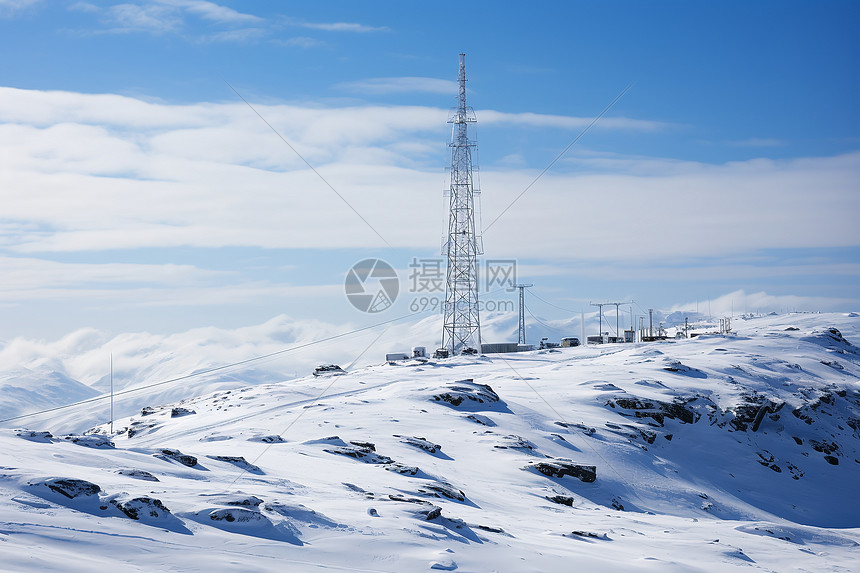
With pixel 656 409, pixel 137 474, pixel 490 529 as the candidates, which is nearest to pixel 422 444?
pixel 490 529

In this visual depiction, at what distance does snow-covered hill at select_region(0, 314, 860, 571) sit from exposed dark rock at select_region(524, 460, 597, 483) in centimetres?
9

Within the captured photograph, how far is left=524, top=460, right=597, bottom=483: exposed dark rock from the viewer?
3178cm

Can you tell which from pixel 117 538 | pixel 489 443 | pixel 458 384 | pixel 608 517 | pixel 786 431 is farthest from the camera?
pixel 786 431

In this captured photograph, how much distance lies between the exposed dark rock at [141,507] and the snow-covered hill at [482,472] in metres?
0.03

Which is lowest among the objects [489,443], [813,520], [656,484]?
[813,520]

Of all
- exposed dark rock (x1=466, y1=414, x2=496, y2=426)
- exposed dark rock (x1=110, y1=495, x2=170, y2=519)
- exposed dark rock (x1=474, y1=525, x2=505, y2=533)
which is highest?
exposed dark rock (x1=110, y1=495, x2=170, y2=519)

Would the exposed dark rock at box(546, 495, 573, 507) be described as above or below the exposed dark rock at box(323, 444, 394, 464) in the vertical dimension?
below

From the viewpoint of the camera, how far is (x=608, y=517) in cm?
2566

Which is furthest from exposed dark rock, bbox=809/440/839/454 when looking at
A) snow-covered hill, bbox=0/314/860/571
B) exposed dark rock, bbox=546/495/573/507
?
exposed dark rock, bbox=546/495/573/507

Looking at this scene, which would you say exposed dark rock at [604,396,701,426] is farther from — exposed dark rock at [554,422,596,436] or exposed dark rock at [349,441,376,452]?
exposed dark rock at [349,441,376,452]

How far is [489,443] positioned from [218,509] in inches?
891

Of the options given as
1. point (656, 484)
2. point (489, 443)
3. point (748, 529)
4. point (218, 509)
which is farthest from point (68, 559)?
point (656, 484)

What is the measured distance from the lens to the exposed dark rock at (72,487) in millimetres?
13484

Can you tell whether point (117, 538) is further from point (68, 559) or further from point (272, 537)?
point (272, 537)
